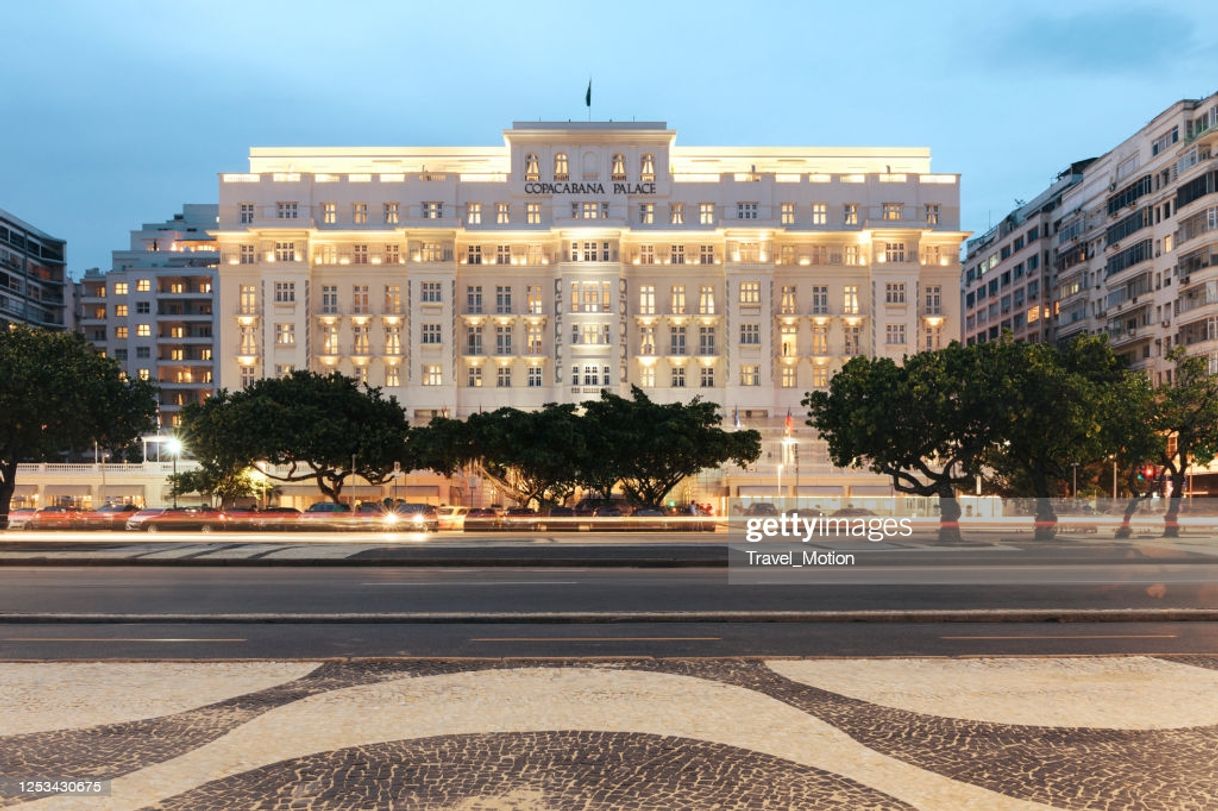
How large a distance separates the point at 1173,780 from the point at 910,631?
7.72 metres

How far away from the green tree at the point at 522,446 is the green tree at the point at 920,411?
1839 centimetres

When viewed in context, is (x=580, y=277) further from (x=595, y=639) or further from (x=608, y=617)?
(x=595, y=639)

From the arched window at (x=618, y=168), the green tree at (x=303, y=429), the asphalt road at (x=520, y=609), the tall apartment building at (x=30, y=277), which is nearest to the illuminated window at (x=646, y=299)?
the arched window at (x=618, y=168)

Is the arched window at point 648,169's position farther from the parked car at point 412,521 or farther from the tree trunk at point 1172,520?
the tree trunk at point 1172,520

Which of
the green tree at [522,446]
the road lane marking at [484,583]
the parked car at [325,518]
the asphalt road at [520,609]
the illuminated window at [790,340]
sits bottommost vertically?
the parked car at [325,518]

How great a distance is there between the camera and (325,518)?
5241cm

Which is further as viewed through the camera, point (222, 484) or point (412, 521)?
point (222, 484)

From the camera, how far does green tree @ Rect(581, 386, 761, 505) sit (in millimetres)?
61781

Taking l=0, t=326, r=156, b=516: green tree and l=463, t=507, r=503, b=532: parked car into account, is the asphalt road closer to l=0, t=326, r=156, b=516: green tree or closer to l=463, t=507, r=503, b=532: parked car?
l=463, t=507, r=503, b=532: parked car

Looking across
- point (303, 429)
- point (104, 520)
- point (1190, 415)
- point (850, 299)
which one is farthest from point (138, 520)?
point (850, 299)

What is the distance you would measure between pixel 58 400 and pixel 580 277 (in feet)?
158

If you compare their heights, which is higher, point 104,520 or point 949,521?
point 949,521

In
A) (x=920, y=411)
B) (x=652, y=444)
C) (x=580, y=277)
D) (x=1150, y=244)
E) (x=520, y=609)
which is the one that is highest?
(x=1150, y=244)

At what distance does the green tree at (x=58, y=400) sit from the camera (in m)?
55.8
